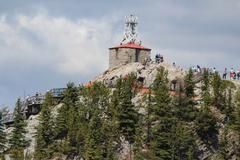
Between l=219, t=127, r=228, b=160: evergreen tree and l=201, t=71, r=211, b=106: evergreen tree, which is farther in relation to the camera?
l=201, t=71, r=211, b=106: evergreen tree

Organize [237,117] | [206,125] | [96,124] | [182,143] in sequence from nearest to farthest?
[182,143] < [237,117] < [206,125] < [96,124]

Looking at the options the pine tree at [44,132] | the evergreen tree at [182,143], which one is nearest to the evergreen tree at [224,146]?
the evergreen tree at [182,143]

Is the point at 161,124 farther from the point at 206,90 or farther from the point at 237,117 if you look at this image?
the point at 237,117

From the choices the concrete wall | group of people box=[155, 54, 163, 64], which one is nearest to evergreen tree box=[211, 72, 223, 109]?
group of people box=[155, 54, 163, 64]

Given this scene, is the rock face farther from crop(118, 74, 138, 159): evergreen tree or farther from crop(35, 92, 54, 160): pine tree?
crop(35, 92, 54, 160): pine tree

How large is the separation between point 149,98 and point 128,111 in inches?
102

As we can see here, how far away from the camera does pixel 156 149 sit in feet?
327

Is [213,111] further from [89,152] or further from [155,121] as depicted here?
[89,152]

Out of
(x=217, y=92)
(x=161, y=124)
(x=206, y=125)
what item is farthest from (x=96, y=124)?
(x=217, y=92)

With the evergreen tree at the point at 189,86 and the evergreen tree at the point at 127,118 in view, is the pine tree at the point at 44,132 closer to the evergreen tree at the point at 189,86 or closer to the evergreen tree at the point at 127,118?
the evergreen tree at the point at 127,118

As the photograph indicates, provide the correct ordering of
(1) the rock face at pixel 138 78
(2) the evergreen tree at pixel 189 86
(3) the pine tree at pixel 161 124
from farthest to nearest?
(1) the rock face at pixel 138 78
(2) the evergreen tree at pixel 189 86
(3) the pine tree at pixel 161 124

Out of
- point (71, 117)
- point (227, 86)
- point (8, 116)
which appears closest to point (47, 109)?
point (71, 117)

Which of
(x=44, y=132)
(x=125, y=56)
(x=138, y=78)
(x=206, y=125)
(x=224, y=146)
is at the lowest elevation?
(x=224, y=146)

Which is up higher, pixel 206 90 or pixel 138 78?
pixel 138 78
